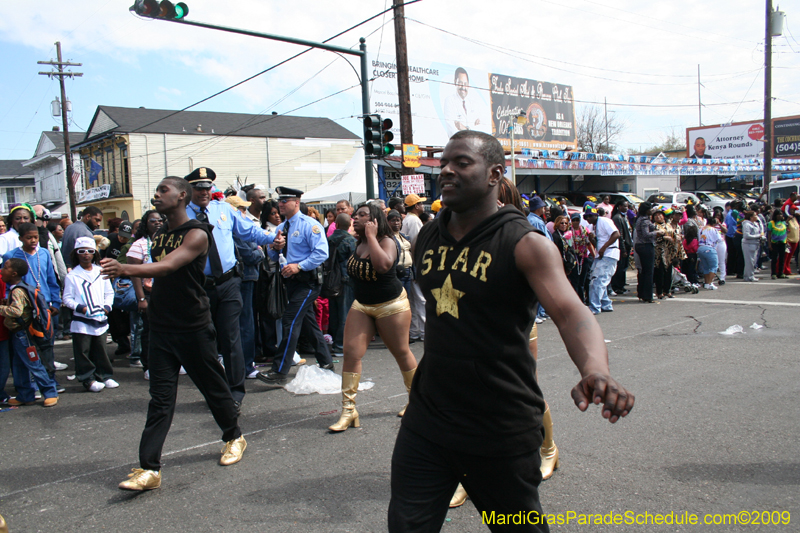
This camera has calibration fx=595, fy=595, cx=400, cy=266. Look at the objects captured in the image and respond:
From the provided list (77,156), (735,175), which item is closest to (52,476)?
(735,175)

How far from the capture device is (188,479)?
3906mm

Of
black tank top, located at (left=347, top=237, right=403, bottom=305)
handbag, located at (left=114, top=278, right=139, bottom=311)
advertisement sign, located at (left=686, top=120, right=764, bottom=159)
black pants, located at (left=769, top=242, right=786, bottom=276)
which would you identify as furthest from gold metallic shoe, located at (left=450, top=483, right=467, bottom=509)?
advertisement sign, located at (left=686, top=120, right=764, bottom=159)

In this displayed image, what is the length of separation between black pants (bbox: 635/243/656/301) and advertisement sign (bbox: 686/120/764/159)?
42.8 m

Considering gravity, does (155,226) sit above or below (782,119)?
below

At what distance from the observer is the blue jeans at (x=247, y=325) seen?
20.8 ft

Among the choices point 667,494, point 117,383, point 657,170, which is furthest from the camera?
point 657,170

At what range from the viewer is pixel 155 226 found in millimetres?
6816

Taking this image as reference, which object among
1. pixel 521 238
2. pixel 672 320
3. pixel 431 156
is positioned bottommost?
pixel 672 320

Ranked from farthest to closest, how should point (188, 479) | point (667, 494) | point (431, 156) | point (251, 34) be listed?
point (431, 156) → point (251, 34) → point (188, 479) → point (667, 494)

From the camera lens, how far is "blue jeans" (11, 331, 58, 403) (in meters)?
5.75

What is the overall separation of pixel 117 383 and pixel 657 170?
3046 cm

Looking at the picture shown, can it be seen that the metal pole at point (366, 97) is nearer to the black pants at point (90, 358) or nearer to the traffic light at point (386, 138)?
the traffic light at point (386, 138)

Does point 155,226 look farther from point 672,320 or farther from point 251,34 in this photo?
point 672,320

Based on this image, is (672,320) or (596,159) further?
(596,159)
